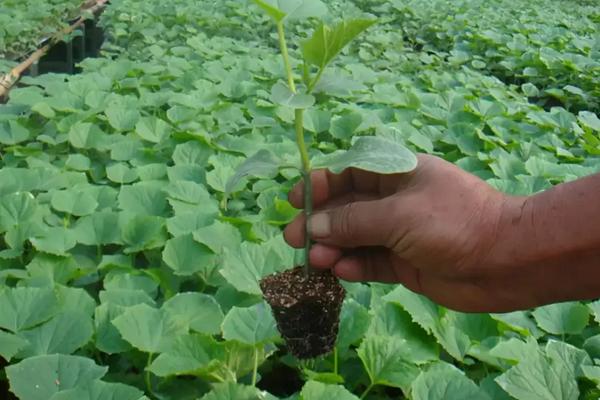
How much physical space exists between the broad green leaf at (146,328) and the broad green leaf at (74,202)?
0.69 metres

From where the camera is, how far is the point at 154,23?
5.65 meters

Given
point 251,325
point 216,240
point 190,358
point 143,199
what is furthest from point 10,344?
point 143,199

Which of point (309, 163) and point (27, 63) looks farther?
point (27, 63)

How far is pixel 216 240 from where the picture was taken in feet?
6.94

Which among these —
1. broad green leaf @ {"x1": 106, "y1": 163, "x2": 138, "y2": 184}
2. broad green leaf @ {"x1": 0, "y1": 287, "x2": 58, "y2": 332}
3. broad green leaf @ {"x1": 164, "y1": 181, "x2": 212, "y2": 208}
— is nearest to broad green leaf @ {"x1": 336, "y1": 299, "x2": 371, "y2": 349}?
broad green leaf @ {"x1": 0, "y1": 287, "x2": 58, "y2": 332}

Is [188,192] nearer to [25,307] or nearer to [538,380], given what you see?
[25,307]

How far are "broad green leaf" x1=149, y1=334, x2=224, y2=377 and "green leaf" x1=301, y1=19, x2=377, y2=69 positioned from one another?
65 centimetres

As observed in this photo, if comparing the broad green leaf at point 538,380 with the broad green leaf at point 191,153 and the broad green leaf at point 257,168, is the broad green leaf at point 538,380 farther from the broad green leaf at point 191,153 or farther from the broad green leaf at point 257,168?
the broad green leaf at point 191,153

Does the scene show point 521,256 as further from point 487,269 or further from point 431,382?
point 431,382

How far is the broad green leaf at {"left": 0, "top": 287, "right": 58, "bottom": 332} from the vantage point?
1770 mm

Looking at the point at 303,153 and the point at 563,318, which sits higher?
the point at 303,153

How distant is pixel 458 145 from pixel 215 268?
1.46m

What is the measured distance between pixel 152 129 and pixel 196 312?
1352 mm

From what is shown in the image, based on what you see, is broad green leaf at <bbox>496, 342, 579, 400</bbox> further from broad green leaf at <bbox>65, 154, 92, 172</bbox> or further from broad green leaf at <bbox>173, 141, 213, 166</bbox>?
broad green leaf at <bbox>65, 154, 92, 172</bbox>
